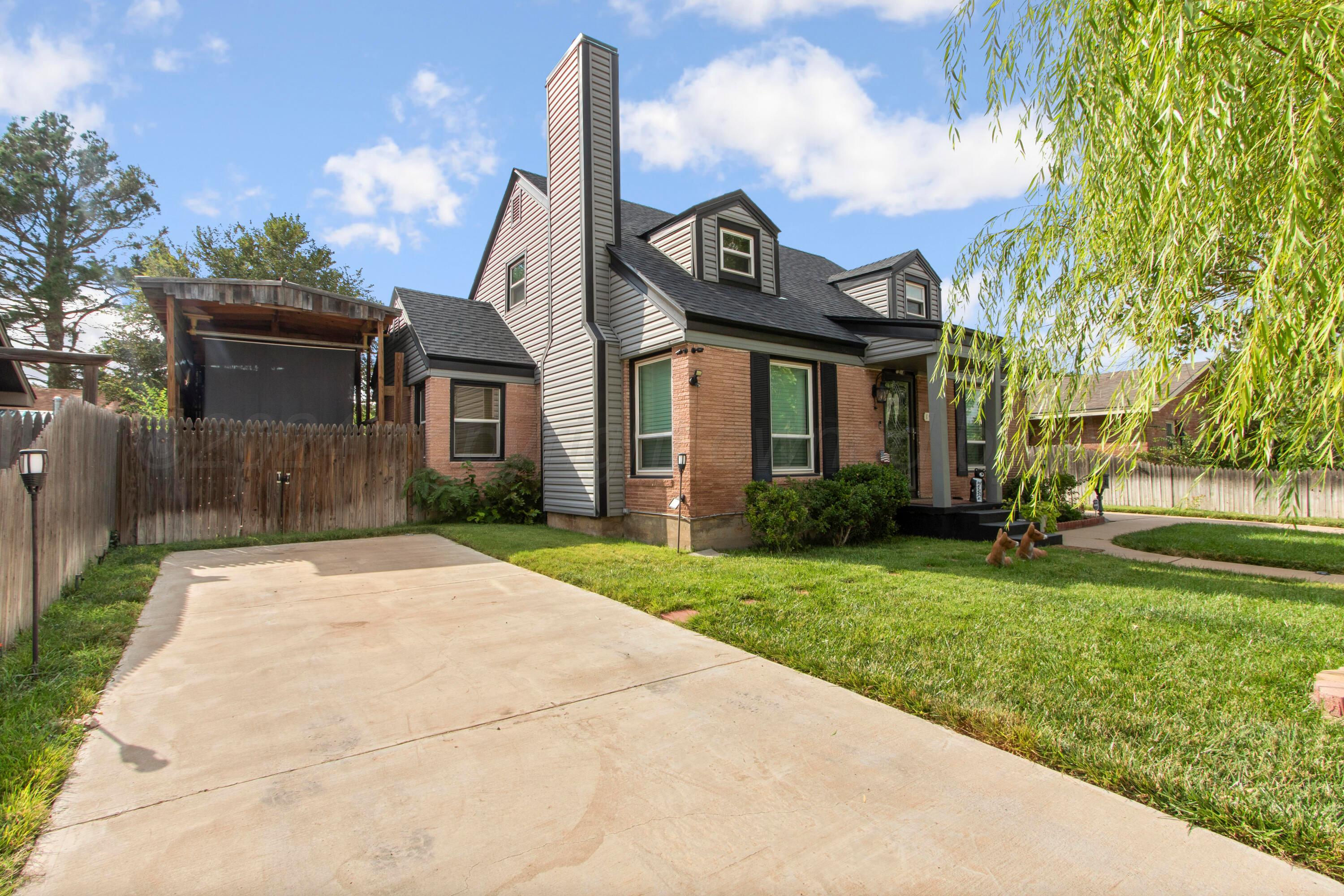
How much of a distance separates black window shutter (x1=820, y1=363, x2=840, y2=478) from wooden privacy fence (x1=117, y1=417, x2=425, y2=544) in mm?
7333

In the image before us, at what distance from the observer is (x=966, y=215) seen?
17.1 feet

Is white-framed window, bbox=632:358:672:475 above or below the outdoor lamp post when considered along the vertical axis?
above

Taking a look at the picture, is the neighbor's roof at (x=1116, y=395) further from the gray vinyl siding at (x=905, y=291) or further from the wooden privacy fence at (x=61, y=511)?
the gray vinyl siding at (x=905, y=291)

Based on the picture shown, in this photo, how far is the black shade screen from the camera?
1234 cm

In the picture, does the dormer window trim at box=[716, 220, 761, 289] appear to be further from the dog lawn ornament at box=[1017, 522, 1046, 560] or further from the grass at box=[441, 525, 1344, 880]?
the dog lawn ornament at box=[1017, 522, 1046, 560]

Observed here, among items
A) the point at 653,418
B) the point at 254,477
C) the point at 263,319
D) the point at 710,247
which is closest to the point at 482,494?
the point at 254,477

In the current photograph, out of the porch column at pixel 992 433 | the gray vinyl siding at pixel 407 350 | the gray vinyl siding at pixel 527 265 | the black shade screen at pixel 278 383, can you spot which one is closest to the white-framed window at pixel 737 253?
the gray vinyl siding at pixel 527 265

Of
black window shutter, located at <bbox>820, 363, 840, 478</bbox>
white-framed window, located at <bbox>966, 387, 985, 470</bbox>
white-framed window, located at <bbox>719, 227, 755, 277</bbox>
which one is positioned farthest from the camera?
white-framed window, located at <bbox>966, 387, 985, 470</bbox>

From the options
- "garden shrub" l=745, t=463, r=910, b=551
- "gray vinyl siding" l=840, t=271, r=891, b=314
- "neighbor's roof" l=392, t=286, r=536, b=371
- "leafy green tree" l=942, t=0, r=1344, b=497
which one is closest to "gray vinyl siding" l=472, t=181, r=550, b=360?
"neighbor's roof" l=392, t=286, r=536, b=371

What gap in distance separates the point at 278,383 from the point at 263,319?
1385 millimetres

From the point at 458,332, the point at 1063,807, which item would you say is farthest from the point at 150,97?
the point at 1063,807

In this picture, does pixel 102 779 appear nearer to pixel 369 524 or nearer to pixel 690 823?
pixel 690 823

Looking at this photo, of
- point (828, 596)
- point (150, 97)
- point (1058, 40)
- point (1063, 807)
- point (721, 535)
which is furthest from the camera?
point (150, 97)

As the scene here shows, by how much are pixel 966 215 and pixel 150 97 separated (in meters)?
12.6
